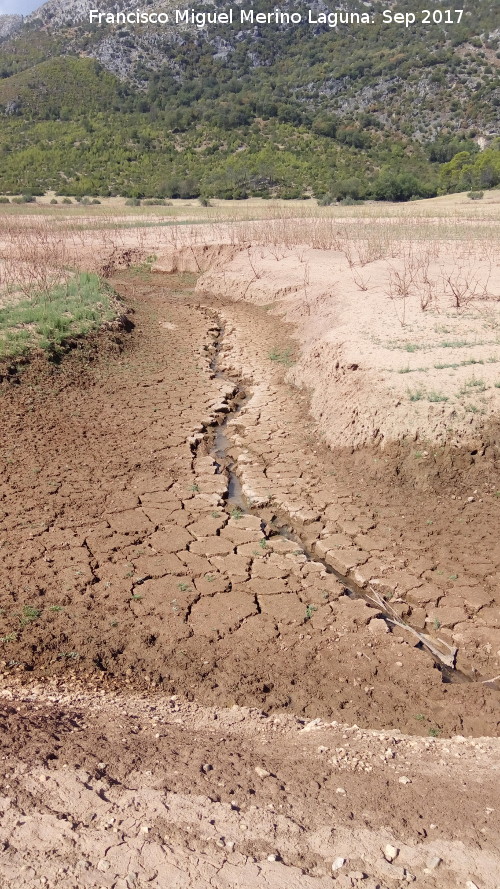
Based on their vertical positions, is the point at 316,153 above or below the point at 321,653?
above

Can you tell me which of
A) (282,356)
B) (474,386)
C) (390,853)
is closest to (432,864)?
(390,853)

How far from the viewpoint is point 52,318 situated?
9773mm

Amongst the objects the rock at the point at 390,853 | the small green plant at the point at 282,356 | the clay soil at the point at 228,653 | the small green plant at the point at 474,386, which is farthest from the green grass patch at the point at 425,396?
the rock at the point at 390,853

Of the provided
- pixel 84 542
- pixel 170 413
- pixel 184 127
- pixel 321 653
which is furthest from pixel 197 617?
pixel 184 127

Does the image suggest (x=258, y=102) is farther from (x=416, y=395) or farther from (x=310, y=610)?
(x=310, y=610)

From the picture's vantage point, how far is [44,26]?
79.3m

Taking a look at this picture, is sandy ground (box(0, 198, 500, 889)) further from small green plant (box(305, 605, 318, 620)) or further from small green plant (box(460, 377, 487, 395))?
small green plant (box(460, 377, 487, 395))

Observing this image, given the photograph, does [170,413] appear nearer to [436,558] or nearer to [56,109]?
[436,558]

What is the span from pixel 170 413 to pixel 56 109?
53.5 m

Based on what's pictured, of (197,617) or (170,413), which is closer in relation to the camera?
(197,617)

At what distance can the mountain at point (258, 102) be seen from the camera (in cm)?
4281

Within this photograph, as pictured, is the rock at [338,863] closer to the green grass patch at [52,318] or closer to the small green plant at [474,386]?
the small green plant at [474,386]

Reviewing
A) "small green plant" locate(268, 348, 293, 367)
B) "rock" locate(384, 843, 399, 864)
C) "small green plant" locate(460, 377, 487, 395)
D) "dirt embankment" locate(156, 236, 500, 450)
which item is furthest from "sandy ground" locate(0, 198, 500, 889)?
"small green plant" locate(268, 348, 293, 367)

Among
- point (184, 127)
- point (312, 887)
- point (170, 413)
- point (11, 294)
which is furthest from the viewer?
point (184, 127)
